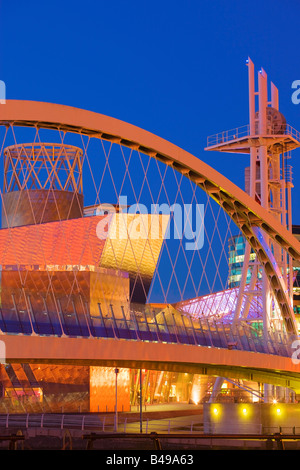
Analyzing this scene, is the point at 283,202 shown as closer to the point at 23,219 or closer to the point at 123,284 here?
the point at 123,284

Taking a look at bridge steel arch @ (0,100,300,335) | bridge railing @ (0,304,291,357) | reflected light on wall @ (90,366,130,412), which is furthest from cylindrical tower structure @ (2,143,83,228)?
bridge railing @ (0,304,291,357)

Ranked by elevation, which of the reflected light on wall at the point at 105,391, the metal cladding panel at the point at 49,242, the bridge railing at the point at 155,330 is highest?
the metal cladding panel at the point at 49,242

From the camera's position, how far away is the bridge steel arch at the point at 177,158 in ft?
99.6

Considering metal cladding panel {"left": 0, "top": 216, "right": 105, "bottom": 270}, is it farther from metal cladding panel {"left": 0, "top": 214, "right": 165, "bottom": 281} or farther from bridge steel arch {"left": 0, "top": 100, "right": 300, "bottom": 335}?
bridge steel arch {"left": 0, "top": 100, "right": 300, "bottom": 335}

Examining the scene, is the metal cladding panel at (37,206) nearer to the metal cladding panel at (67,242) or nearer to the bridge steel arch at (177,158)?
the metal cladding panel at (67,242)

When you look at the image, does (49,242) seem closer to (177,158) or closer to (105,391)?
(105,391)

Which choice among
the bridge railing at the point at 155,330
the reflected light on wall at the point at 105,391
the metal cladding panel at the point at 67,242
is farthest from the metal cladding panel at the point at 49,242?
the bridge railing at the point at 155,330

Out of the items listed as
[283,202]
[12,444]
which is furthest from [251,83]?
[12,444]

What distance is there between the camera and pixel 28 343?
27172 mm

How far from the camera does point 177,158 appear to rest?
3731 cm

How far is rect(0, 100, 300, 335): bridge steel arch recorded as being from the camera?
3036cm

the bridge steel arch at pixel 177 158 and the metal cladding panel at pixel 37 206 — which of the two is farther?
the metal cladding panel at pixel 37 206

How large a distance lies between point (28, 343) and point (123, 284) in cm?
2902

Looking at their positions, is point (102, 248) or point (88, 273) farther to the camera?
point (102, 248)
